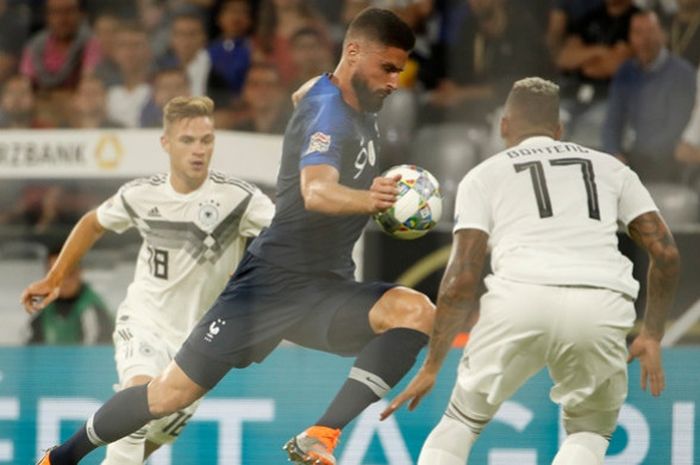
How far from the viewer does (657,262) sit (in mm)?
4406

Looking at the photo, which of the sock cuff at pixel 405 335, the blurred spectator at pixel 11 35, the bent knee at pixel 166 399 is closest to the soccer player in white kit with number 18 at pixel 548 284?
the sock cuff at pixel 405 335

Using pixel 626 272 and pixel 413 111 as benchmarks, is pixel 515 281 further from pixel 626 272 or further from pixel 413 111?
pixel 413 111

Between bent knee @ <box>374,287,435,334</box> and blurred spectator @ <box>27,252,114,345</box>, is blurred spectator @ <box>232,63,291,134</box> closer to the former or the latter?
blurred spectator @ <box>27,252,114,345</box>

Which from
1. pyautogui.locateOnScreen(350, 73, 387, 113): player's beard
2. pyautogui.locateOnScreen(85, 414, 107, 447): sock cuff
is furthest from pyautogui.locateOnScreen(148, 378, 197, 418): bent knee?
pyautogui.locateOnScreen(350, 73, 387, 113): player's beard

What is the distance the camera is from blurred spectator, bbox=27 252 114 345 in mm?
5766

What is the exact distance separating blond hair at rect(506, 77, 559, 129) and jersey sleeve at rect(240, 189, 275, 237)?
117cm

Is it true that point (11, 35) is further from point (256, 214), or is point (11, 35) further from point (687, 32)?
point (687, 32)

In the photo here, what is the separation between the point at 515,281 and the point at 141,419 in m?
1.42

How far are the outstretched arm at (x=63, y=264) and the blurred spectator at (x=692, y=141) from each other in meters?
2.23

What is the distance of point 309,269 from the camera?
189 inches

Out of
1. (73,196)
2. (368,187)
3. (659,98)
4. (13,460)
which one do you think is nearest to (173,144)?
(73,196)

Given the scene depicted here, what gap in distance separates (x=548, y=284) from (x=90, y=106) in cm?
248

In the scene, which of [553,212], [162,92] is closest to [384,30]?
[553,212]

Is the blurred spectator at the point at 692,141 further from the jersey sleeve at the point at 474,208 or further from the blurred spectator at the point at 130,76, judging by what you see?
the blurred spectator at the point at 130,76
